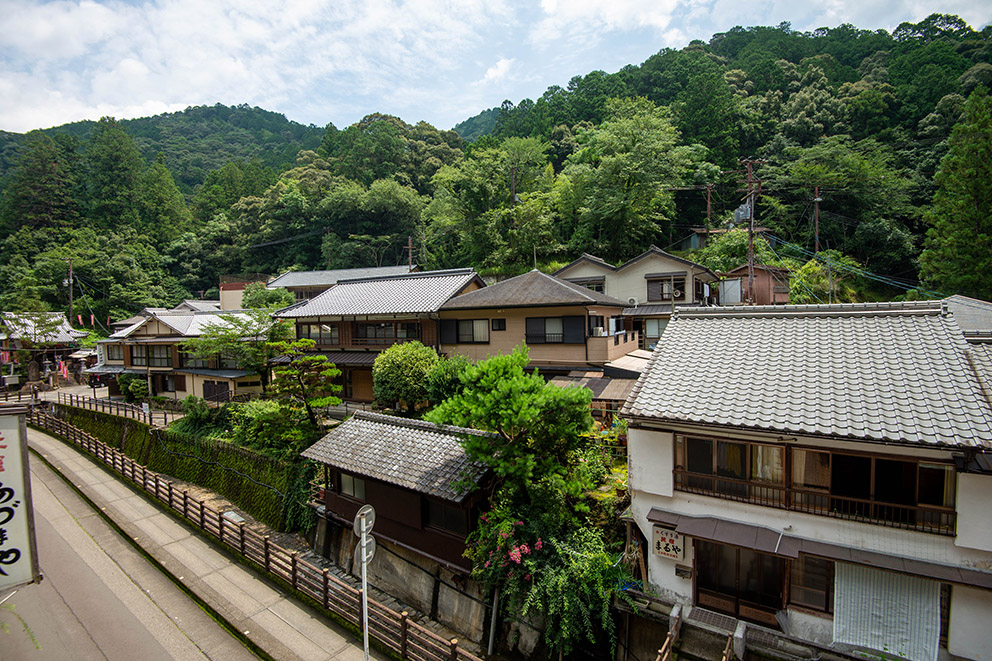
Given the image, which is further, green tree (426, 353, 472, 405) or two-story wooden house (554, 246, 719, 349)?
two-story wooden house (554, 246, 719, 349)

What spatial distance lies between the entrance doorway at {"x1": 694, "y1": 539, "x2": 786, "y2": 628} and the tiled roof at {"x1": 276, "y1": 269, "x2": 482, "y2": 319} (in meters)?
17.5

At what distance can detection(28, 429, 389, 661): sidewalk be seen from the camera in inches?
409

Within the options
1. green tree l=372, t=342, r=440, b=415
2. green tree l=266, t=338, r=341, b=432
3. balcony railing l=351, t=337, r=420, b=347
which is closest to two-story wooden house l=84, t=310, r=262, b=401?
balcony railing l=351, t=337, r=420, b=347

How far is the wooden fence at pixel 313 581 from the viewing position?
9.65 meters

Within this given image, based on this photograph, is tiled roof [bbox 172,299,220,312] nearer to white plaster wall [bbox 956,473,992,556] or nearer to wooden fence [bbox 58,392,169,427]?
wooden fence [bbox 58,392,169,427]

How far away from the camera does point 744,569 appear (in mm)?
9438

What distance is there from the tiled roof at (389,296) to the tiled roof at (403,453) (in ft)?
34.2

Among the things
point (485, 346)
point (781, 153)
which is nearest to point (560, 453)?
point (485, 346)

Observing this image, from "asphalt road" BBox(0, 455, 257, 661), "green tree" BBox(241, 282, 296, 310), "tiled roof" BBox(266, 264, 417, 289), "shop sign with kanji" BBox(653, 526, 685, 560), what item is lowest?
"asphalt road" BBox(0, 455, 257, 661)

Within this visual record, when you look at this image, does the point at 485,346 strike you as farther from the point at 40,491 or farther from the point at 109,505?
the point at 40,491

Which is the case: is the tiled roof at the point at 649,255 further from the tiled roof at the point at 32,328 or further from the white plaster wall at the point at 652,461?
the tiled roof at the point at 32,328

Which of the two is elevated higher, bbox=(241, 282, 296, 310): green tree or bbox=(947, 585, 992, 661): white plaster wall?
bbox=(241, 282, 296, 310): green tree

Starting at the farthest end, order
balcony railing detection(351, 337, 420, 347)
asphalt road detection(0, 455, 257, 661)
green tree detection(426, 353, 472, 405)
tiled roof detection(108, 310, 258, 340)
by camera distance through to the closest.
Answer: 1. tiled roof detection(108, 310, 258, 340)
2. balcony railing detection(351, 337, 420, 347)
3. green tree detection(426, 353, 472, 405)
4. asphalt road detection(0, 455, 257, 661)

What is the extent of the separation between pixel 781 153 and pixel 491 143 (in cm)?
3082
